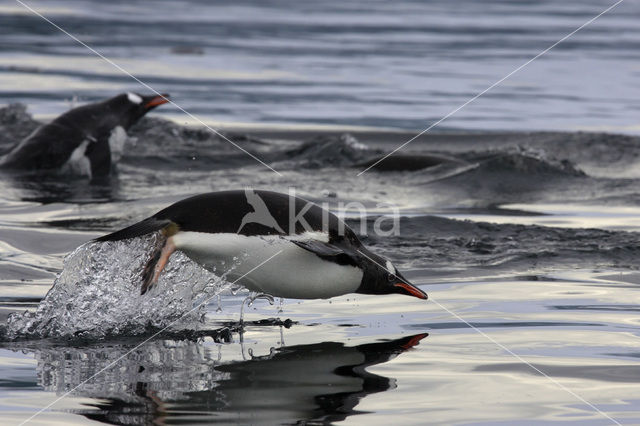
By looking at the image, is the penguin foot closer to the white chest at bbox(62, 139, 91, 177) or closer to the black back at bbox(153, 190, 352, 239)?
the black back at bbox(153, 190, 352, 239)

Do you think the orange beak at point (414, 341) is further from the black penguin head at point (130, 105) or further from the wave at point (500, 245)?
the black penguin head at point (130, 105)

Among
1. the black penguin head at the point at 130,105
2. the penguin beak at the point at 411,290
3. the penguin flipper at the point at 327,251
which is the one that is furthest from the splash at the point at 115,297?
the black penguin head at the point at 130,105

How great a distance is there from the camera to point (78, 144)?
8766 mm

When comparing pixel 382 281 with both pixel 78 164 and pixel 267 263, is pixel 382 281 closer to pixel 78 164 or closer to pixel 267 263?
pixel 267 263

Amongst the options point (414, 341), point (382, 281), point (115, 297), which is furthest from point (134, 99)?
point (414, 341)

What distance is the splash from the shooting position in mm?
4497

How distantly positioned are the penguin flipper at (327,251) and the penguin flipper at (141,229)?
53cm

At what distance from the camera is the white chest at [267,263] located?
4633mm

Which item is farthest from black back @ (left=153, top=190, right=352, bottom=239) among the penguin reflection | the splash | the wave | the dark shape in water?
the dark shape in water

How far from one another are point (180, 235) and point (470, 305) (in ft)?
4.44

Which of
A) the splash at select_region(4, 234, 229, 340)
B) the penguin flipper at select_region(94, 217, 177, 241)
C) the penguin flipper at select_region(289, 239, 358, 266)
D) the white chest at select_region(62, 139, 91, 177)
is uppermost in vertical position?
the white chest at select_region(62, 139, 91, 177)

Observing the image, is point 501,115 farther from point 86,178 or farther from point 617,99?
point 86,178

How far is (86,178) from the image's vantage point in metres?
8.62

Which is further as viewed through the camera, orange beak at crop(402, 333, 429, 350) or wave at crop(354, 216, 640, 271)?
wave at crop(354, 216, 640, 271)
